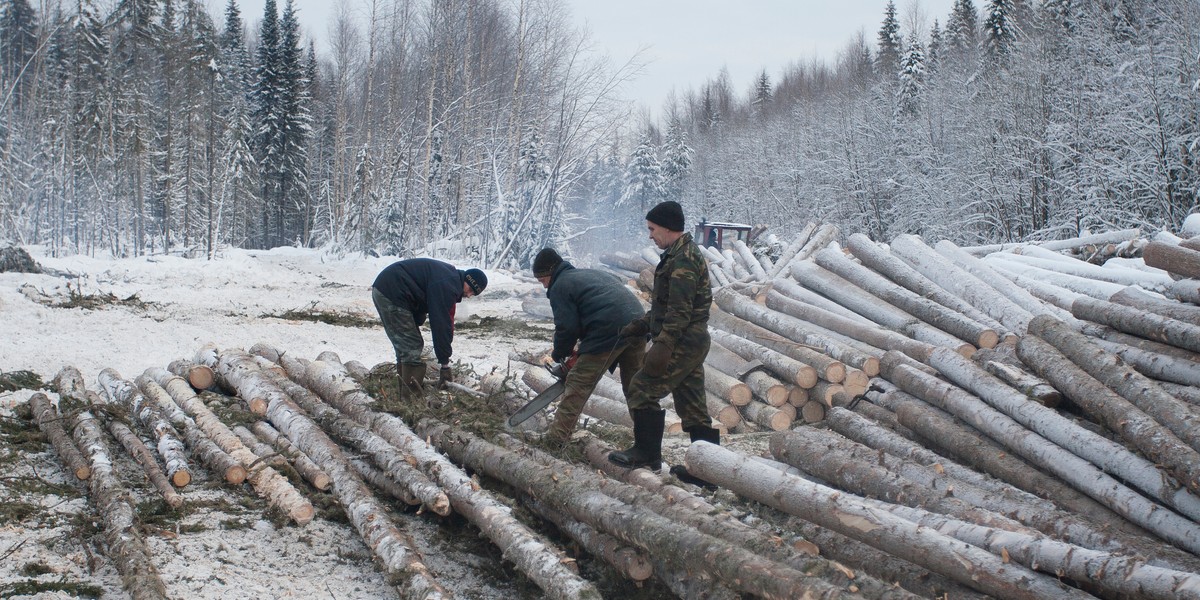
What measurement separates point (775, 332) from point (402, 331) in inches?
196

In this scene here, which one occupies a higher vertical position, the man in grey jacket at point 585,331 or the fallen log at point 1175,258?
the fallen log at point 1175,258

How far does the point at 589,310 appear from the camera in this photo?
6.08 metres

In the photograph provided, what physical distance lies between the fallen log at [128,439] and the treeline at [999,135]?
2161 cm

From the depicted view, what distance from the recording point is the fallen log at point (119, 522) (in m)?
3.84

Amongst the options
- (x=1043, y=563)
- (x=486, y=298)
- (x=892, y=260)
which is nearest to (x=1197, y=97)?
(x=892, y=260)

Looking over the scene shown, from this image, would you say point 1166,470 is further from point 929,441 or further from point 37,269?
point 37,269

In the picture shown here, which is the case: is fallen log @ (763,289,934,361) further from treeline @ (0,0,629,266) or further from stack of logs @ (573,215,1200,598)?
treeline @ (0,0,629,266)

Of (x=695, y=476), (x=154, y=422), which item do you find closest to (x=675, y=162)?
(x=154, y=422)

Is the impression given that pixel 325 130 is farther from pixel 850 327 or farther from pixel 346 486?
pixel 346 486

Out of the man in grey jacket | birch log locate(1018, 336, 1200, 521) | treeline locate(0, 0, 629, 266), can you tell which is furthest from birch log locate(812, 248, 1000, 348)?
treeline locate(0, 0, 629, 266)

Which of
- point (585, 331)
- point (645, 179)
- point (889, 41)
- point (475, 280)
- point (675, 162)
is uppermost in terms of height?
point (889, 41)

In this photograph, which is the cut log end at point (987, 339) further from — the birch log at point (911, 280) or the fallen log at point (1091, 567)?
the fallen log at point (1091, 567)

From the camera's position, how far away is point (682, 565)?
378 centimetres

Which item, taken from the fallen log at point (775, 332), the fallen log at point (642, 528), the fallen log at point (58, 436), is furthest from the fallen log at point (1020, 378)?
the fallen log at point (58, 436)
